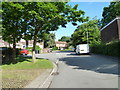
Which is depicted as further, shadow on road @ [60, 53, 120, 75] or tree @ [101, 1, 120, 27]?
tree @ [101, 1, 120, 27]

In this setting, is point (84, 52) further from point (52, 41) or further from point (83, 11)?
point (52, 41)

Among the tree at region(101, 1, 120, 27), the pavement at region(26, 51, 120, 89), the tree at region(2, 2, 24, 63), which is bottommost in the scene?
the pavement at region(26, 51, 120, 89)

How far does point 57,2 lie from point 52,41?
5505 cm

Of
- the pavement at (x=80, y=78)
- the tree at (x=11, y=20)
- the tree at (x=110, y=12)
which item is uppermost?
the tree at (x=110, y=12)

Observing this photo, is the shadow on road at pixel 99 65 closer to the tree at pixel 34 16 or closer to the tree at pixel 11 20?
the tree at pixel 34 16

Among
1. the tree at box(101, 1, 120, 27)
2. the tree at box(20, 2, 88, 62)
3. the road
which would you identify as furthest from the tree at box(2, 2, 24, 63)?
the tree at box(101, 1, 120, 27)

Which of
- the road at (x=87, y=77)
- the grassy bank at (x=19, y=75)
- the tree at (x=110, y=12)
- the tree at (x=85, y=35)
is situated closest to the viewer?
the road at (x=87, y=77)

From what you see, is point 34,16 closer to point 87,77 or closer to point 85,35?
point 87,77

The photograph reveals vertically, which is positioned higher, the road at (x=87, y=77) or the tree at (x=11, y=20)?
the tree at (x=11, y=20)

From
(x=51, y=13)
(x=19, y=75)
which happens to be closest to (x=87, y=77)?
(x=19, y=75)

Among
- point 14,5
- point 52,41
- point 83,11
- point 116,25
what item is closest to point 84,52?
point 116,25

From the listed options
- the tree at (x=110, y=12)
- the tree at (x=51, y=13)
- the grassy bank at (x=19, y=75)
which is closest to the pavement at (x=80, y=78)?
the grassy bank at (x=19, y=75)

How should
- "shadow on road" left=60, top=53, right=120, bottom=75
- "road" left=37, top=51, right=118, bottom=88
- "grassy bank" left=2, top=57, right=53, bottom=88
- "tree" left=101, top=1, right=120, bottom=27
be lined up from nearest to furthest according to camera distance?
"road" left=37, top=51, right=118, bottom=88 < "grassy bank" left=2, top=57, right=53, bottom=88 < "shadow on road" left=60, top=53, right=120, bottom=75 < "tree" left=101, top=1, right=120, bottom=27

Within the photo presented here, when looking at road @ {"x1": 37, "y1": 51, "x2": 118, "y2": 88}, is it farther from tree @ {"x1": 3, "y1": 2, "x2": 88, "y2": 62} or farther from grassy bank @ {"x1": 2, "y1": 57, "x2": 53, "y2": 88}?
tree @ {"x1": 3, "y1": 2, "x2": 88, "y2": 62}
